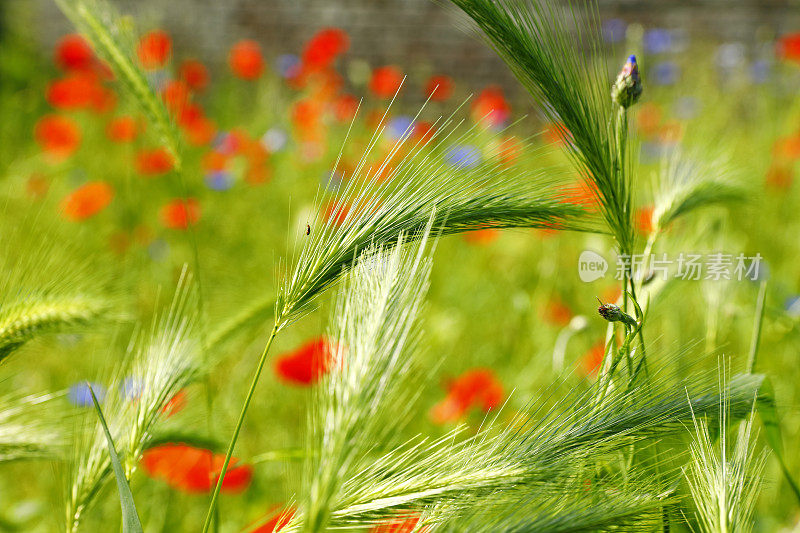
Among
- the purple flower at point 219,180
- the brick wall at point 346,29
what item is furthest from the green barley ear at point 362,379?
the brick wall at point 346,29

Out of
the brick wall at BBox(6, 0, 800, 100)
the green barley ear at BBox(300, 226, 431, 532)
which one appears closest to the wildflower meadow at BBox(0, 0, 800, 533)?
the green barley ear at BBox(300, 226, 431, 532)

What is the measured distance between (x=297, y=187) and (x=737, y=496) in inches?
73.2

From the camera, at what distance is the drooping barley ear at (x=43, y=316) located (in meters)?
0.58

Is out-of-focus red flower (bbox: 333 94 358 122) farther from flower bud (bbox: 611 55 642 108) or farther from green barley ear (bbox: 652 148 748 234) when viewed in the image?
flower bud (bbox: 611 55 642 108)

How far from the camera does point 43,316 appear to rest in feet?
2.10

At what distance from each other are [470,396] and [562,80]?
607 mm

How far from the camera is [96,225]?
203 cm

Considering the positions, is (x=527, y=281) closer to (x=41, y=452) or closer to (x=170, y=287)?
(x=170, y=287)

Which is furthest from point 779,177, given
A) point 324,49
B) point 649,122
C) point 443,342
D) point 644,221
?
point 324,49

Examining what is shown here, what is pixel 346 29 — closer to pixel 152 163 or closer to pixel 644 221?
pixel 152 163

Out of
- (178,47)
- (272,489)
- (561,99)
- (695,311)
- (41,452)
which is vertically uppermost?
(178,47)

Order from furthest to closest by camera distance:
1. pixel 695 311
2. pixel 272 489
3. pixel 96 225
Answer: pixel 96 225
pixel 695 311
pixel 272 489

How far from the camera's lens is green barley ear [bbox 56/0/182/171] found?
76 cm

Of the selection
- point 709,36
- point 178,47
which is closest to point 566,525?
point 709,36
